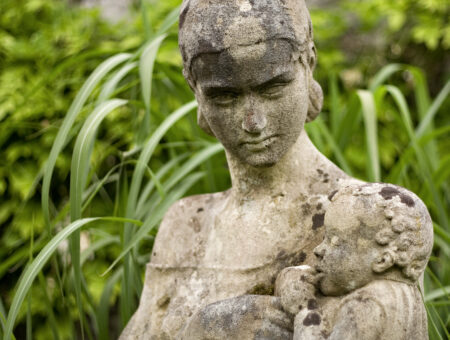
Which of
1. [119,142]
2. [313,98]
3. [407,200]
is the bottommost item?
[119,142]

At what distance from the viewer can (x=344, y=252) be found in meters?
1.58

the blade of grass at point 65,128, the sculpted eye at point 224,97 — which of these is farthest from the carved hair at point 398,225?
the blade of grass at point 65,128

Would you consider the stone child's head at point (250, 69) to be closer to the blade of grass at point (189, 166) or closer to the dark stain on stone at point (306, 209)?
the dark stain on stone at point (306, 209)

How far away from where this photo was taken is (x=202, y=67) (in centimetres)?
181

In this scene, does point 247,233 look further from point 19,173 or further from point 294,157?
point 19,173

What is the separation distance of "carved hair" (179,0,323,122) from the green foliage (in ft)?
2.22

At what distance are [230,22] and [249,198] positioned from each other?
0.48 m

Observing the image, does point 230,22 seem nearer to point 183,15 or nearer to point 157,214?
point 183,15

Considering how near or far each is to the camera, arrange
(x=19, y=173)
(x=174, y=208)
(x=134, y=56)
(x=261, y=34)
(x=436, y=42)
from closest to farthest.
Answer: (x=261, y=34) → (x=174, y=208) → (x=134, y=56) → (x=19, y=173) → (x=436, y=42)

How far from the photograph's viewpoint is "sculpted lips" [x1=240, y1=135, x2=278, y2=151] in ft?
6.02

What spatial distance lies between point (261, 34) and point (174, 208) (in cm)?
62

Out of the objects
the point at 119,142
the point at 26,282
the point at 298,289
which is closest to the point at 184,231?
the point at 26,282

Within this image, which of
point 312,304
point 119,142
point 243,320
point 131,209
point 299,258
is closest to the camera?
point 312,304

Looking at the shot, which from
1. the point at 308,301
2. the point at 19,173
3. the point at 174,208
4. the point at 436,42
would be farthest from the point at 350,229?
the point at 436,42
